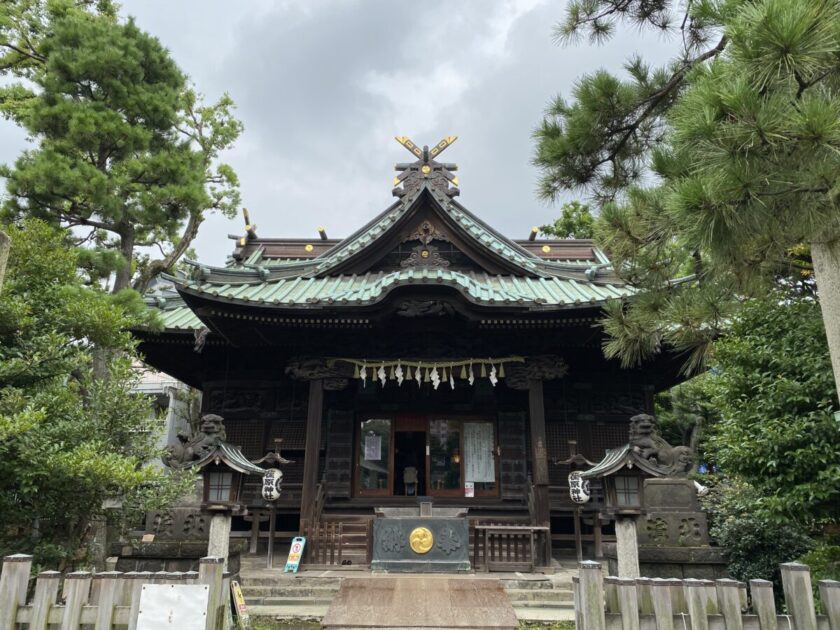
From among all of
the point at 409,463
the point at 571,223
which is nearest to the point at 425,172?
the point at 409,463

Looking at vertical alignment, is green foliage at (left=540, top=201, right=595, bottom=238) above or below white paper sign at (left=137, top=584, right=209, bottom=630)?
above

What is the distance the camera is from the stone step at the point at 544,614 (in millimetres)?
7510

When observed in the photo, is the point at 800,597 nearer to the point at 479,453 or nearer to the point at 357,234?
the point at 479,453

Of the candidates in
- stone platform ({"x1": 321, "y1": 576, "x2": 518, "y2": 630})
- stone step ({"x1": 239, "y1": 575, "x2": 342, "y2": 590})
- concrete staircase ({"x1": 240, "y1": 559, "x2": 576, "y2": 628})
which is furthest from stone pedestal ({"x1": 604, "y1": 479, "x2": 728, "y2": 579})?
stone step ({"x1": 239, "y1": 575, "x2": 342, "y2": 590})

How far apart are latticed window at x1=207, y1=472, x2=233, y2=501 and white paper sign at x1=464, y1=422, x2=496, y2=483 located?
20.9ft

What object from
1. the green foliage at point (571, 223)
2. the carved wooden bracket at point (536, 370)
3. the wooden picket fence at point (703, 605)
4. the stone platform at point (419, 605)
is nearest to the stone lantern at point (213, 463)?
the stone platform at point (419, 605)

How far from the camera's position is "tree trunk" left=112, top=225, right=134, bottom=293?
1036 cm

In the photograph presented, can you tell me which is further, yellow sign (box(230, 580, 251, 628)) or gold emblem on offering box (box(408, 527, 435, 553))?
gold emblem on offering box (box(408, 527, 435, 553))

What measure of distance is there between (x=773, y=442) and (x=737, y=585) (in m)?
2.03

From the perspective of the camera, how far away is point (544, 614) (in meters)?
7.73

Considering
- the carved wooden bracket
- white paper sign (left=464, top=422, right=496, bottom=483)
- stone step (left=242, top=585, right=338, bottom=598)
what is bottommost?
stone step (left=242, top=585, right=338, bottom=598)

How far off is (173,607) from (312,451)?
684 centimetres

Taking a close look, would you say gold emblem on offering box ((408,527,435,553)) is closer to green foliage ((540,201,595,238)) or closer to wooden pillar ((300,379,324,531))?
wooden pillar ((300,379,324,531))

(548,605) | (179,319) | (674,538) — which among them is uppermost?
(179,319)
